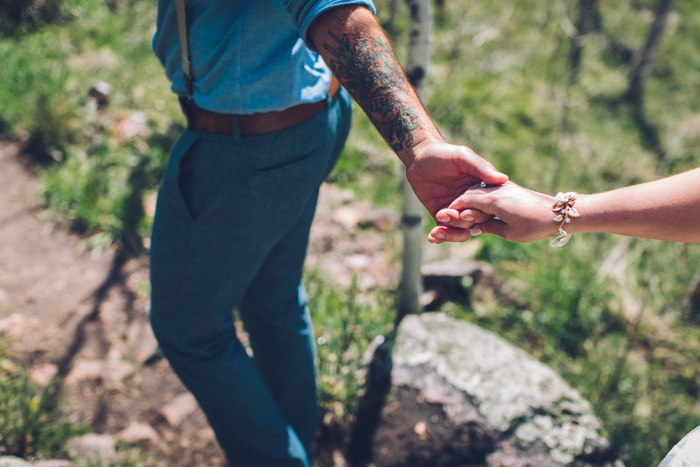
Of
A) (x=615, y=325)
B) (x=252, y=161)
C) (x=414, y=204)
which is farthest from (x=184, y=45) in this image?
(x=615, y=325)

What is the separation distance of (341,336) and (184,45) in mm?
1478

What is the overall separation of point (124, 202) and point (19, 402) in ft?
4.81

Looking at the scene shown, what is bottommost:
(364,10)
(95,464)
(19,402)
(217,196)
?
(95,464)

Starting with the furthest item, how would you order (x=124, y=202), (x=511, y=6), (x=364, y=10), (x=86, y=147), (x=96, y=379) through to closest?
(x=511, y=6) → (x=86, y=147) → (x=124, y=202) → (x=96, y=379) → (x=364, y=10)

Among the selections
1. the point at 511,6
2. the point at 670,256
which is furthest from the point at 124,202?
the point at 511,6

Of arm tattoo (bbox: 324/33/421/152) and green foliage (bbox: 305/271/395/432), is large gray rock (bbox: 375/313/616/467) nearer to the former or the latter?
green foliage (bbox: 305/271/395/432)

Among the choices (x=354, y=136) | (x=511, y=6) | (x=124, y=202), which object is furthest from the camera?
(x=511, y=6)

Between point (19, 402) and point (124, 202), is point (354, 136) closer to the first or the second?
point (124, 202)

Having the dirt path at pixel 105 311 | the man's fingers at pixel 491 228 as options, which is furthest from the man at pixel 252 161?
the dirt path at pixel 105 311

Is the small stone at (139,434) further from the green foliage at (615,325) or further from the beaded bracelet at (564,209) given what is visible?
the beaded bracelet at (564,209)

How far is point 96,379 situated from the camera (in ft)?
7.45

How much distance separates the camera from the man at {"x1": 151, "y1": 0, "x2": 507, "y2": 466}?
1.17m

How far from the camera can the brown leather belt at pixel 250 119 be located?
128 centimetres

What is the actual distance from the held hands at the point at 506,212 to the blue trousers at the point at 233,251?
15.7 inches
